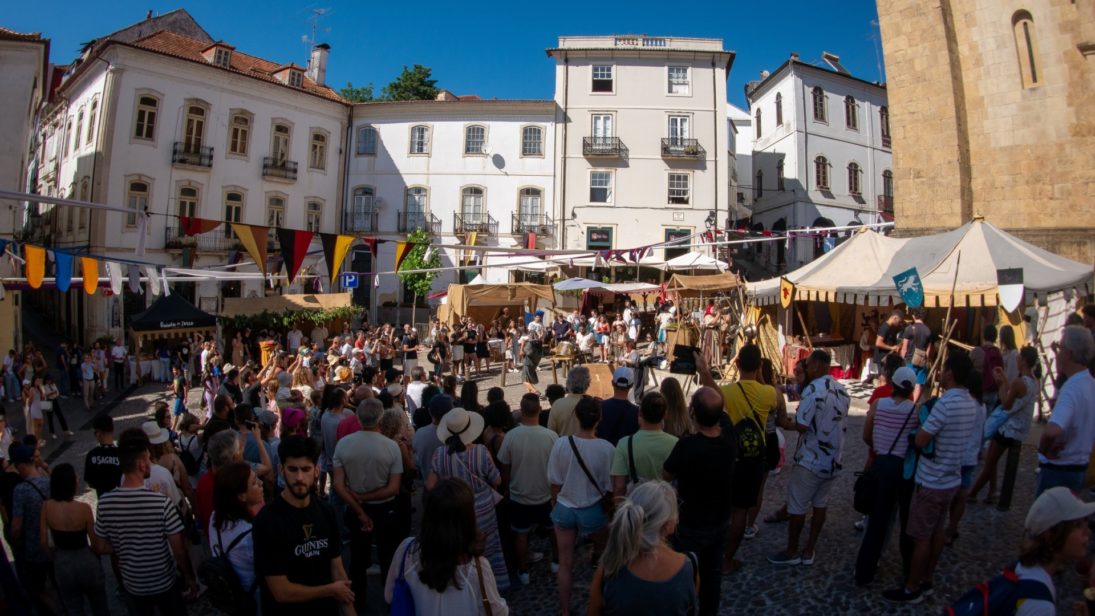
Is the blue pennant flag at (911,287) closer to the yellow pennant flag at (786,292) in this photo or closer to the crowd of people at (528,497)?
the yellow pennant flag at (786,292)

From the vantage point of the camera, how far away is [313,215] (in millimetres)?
30000

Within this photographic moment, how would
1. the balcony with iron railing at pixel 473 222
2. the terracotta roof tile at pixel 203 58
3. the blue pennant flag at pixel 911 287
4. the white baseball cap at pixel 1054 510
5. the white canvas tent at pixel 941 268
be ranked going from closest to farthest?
the white baseball cap at pixel 1054 510, the blue pennant flag at pixel 911 287, the white canvas tent at pixel 941 268, the terracotta roof tile at pixel 203 58, the balcony with iron railing at pixel 473 222

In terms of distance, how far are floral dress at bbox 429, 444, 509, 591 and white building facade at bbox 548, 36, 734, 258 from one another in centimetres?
2619

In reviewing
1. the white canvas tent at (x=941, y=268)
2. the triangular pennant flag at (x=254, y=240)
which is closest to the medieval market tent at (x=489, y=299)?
the triangular pennant flag at (x=254, y=240)

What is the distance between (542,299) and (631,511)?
65.0 ft

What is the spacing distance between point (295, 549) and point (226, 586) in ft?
1.97

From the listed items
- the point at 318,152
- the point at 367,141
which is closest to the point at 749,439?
the point at 318,152

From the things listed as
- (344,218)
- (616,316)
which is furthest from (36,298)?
(616,316)

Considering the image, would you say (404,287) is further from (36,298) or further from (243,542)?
(243,542)

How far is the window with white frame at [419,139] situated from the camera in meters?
30.6

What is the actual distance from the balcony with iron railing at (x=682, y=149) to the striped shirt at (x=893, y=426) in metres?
26.7

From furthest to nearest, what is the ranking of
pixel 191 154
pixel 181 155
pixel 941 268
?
pixel 191 154, pixel 181 155, pixel 941 268

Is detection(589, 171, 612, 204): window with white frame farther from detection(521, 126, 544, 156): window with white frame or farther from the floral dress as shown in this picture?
the floral dress

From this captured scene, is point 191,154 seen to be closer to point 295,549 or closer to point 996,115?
point 996,115
